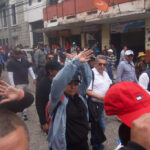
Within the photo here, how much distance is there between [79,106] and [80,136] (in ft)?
1.13

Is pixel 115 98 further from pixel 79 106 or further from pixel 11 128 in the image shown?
pixel 79 106

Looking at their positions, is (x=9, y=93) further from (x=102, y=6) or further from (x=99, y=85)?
(x=102, y=6)

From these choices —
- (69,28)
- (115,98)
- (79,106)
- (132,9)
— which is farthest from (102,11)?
(115,98)

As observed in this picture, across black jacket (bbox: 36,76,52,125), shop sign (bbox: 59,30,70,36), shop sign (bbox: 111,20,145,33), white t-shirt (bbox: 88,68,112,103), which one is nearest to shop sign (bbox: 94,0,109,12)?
shop sign (bbox: 111,20,145,33)

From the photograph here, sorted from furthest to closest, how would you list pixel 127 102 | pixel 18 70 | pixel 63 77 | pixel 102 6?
pixel 102 6
pixel 18 70
pixel 63 77
pixel 127 102

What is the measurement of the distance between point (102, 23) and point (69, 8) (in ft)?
14.1

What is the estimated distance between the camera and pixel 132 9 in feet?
41.0

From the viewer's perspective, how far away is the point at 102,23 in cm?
1487

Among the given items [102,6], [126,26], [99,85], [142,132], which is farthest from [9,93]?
[102,6]

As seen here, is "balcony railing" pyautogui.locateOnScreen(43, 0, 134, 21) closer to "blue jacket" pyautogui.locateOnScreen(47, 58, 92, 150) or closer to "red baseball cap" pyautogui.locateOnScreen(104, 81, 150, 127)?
"blue jacket" pyautogui.locateOnScreen(47, 58, 92, 150)

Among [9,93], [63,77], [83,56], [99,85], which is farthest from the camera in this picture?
[99,85]

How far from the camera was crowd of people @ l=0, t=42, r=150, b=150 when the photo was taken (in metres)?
1.17

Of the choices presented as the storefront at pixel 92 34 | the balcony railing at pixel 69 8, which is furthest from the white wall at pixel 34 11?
the storefront at pixel 92 34

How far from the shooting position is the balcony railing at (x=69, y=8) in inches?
613
